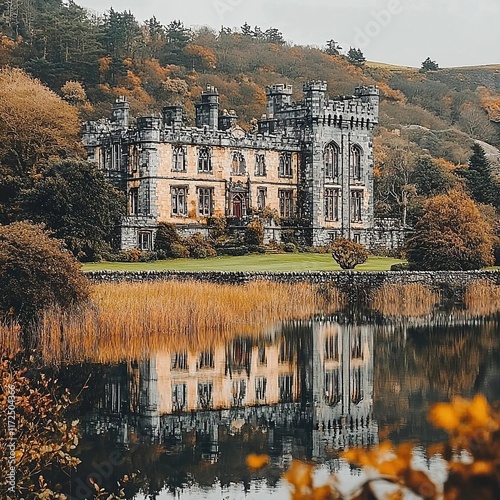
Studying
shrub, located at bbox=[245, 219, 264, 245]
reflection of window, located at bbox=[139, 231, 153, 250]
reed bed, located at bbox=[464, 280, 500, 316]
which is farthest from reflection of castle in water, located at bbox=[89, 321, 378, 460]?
shrub, located at bbox=[245, 219, 264, 245]

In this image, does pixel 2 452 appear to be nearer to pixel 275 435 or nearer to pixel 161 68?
pixel 275 435

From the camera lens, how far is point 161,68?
88.2 metres

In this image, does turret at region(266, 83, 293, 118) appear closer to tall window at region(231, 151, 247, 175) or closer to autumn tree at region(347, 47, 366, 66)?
tall window at region(231, 151, 247, 175)

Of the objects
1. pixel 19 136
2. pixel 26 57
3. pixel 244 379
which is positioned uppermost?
pixel 26 57

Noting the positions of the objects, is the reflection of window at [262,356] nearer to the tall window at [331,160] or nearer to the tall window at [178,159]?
the tall window at [178,159]

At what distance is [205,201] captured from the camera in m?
54.2

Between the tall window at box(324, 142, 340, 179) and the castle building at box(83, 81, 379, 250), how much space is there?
0.05 m

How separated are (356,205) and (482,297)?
19.2m

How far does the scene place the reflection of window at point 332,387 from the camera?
22141 mm

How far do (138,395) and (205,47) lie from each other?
79.3 m

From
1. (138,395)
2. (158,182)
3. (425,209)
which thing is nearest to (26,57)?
(158,182)

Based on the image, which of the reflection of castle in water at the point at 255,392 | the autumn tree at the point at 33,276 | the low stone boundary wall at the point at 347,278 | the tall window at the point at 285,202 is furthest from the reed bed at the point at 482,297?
the tall window at the point at 285,202

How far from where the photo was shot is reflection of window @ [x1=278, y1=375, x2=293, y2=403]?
2191 cm

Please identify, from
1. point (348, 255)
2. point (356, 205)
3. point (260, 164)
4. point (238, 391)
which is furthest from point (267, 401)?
point (356, 205)
